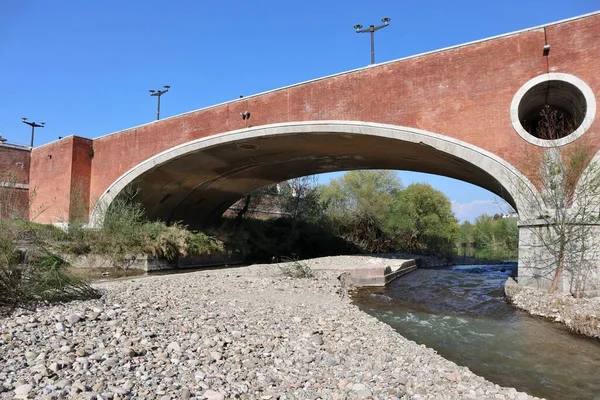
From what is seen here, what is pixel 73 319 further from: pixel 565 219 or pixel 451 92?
pixel 451 92

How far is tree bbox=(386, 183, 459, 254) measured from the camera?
29.7m

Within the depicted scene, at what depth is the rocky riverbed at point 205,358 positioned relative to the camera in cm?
351

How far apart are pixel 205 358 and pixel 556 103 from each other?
40.0ft

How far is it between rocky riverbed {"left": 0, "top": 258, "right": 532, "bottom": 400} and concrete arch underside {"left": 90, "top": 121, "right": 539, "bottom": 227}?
266 inches

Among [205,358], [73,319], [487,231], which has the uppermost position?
[487,231]

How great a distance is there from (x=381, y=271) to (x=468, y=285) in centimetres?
320

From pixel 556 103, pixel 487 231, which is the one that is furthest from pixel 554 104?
pixel 487 231

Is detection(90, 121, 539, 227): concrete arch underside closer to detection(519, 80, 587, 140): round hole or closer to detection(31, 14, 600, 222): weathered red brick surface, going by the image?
detection(31, 14, 600, 222): weathered red brick surface

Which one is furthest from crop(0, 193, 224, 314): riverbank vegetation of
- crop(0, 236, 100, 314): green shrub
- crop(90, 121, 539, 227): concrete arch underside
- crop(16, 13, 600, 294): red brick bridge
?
crop(16, 13, 600, 294): red brick bridge

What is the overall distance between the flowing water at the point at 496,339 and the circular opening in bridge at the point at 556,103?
4.40 metres

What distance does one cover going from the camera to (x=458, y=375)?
15.0 feet

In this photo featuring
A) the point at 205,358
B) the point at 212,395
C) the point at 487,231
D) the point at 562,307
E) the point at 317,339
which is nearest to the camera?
the point at 212,395

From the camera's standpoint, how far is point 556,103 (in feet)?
39.1

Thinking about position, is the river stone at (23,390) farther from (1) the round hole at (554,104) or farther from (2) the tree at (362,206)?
(2) the tree at (362,206)
